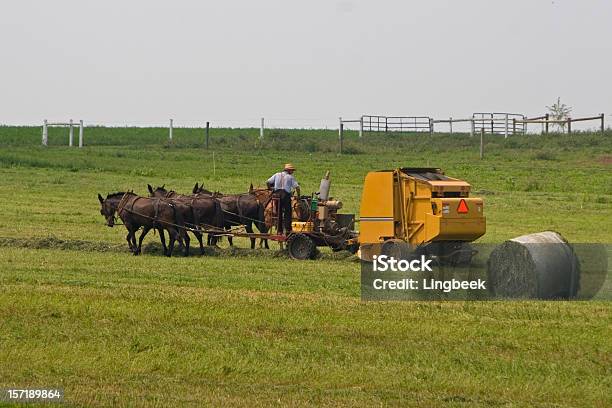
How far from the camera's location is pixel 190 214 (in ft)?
82.9

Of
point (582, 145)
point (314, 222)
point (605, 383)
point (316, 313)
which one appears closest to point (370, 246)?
point (314, 222)

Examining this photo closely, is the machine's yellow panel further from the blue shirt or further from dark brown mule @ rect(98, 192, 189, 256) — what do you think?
dark brown mule @ rect(98, 192, 189, 256)

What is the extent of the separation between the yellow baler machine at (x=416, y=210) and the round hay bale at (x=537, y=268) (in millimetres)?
2438

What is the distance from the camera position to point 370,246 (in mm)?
21359

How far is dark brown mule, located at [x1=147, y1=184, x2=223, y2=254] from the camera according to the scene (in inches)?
992

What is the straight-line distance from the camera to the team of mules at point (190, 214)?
81.4 ft

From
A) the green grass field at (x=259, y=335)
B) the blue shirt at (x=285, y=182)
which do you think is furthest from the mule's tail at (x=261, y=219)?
the blue shirt at (x=285, y=182)

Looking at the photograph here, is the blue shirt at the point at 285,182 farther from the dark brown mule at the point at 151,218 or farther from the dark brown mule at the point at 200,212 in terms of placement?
the dark brown mule at the point at 151,218

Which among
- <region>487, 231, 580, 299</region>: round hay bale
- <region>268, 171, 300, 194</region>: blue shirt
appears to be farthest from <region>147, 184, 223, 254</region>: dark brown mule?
<region>487, 231, 580, 299</region>: round hay bale

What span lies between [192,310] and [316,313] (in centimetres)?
158

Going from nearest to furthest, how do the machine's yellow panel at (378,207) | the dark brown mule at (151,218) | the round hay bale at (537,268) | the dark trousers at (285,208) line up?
1. the round hay bale at (537,268)
2. the machine's yellow panel at (378,207)
3. the dark trousers at (285,208)
4. the dark brown mule at (151,218)

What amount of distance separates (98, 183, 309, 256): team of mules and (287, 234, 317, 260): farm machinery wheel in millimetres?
1283

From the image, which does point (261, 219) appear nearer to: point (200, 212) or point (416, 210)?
point (200, 212)

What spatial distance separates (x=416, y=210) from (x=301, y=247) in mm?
3859
